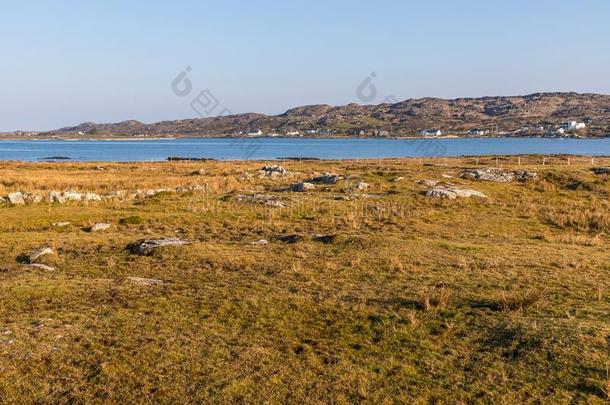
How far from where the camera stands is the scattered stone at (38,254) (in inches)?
813

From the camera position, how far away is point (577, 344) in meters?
11.8

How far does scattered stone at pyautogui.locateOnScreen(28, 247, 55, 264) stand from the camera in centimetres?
2065

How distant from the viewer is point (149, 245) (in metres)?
22.7

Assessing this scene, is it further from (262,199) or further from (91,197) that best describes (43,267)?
(91,197)

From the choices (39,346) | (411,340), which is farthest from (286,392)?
(39,346)

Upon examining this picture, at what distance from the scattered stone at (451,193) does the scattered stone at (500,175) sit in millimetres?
11678

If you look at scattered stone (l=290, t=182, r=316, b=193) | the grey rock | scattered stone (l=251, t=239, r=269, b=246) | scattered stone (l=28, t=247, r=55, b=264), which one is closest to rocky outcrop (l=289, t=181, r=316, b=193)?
scattered stone (l=290, t=182, r=316, b=193)

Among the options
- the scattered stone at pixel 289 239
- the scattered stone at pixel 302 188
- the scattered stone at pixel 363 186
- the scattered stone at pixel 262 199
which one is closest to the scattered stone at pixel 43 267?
the scattered stone at pixel 289 239

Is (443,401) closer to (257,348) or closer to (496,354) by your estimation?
(496,354)

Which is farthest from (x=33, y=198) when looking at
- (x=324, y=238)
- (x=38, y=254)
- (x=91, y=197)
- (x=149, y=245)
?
(x=324, y=238)

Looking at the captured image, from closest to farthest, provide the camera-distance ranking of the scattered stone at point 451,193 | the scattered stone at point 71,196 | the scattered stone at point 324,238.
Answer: the scattered stone at point 324,238 → the scattered stone at point 71,196 → the scattered stone at point 451,193

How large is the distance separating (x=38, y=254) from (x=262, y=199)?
20641 mm

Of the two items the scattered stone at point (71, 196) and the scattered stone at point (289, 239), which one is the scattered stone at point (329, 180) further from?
the scattered stone at point (289, 239)

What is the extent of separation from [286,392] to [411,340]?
3893mm
